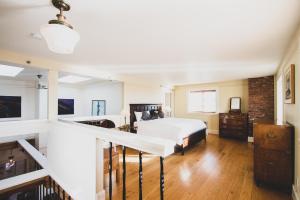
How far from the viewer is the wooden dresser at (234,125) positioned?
18.4ft

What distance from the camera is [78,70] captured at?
13.0 ft

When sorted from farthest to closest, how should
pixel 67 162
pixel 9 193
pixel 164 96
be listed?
pixel 164 96 < pixel 9 193 < pixel 67 162

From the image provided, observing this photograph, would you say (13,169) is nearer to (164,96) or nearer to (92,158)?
(92,158)

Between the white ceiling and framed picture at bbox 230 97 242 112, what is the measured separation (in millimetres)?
3201

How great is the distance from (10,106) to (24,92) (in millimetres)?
691

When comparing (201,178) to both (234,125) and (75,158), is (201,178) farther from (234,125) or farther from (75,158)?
(234,125)

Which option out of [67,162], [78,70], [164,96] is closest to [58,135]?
[67,162]

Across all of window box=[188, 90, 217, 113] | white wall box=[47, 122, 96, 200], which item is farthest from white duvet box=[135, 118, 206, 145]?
white wall box=[47, 122, 96, 200]

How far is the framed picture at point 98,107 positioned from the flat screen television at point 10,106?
2.70 metres

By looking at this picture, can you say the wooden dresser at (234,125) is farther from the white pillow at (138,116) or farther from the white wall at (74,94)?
the white wall at (74,94)

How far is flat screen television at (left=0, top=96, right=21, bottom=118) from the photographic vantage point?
5430 mm

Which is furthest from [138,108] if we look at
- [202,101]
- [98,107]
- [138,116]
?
[202,101]

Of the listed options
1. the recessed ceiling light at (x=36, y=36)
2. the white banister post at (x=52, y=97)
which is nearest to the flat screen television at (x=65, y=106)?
the white banister post at (x=52, y=97)

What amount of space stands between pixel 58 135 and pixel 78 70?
2.10 m
